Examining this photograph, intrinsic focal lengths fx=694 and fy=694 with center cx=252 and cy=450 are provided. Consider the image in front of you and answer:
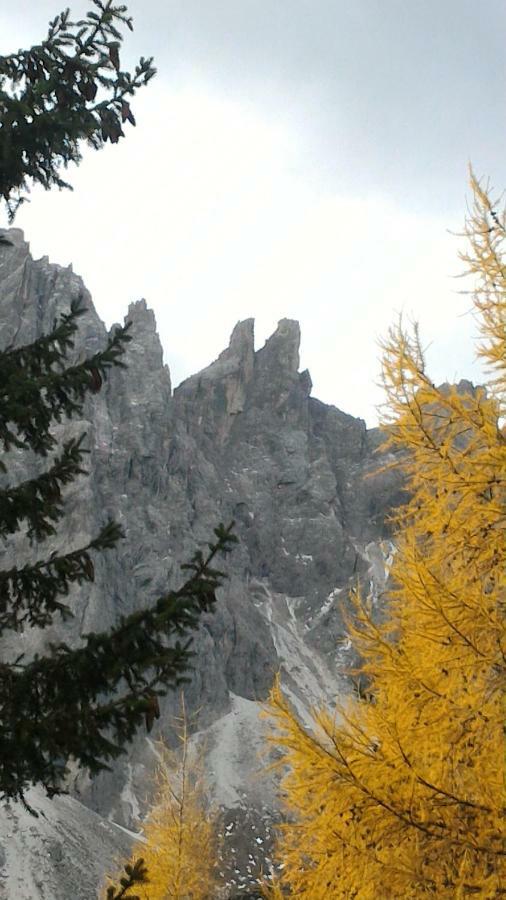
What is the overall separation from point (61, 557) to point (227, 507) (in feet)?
402

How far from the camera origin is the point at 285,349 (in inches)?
5650

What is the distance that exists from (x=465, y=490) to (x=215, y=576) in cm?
185

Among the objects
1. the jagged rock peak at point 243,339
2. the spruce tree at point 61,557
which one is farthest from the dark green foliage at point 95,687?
the jagged rock peak at point 243,339

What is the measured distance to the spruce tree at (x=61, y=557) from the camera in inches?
157

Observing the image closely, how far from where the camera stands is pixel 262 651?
349 ft

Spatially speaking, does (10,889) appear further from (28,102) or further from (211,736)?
(28,102)

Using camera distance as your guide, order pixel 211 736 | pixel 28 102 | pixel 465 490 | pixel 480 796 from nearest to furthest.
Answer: pixel 480 796, pixel 465 490, pixel 28 102, pixel 211 736

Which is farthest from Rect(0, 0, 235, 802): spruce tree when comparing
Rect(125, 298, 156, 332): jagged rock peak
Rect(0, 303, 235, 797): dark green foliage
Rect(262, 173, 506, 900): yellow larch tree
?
Rect(125, 298, 156, 332): jagged rock peak

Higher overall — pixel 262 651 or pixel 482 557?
pixel 482 557

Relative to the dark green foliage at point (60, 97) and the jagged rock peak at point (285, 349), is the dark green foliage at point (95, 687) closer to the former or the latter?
the dark green foliage at point (60, 97)

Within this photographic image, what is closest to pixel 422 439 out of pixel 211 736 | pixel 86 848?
pixel 86 848

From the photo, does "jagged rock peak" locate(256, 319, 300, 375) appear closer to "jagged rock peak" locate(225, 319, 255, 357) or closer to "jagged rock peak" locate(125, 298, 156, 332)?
"jagged rock peak" locate(225, 319, 255, 357)

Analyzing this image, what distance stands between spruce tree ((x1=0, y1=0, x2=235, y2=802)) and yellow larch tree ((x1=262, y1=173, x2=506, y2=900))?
44.8 inches

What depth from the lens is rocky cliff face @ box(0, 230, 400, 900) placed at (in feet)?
295
